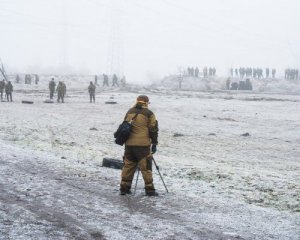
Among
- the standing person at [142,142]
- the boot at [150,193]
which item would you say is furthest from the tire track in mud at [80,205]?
the standing person at [142,142]

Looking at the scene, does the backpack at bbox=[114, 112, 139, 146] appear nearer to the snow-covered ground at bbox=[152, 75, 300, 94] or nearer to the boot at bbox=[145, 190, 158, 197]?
the boot at bbox=[145, 190, 158, 197]

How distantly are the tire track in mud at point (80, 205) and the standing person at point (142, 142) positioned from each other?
346 millimetres

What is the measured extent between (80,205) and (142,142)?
1.54 metres

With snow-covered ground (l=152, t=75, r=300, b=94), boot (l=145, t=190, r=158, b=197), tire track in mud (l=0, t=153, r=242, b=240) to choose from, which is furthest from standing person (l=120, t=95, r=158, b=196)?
snow-covered ground (l=152, t=75, r=300, b=94)

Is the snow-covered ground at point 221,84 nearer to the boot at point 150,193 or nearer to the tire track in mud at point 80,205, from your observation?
the tire track in mud at point 80,205

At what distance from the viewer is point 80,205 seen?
7.16 meters

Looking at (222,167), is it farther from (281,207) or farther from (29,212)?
(29,212)

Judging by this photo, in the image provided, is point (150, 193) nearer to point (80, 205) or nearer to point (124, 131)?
point (124, 131)

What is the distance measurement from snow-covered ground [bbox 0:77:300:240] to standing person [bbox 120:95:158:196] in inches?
14.6

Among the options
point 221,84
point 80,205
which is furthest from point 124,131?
point 221,84

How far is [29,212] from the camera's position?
6625 mm

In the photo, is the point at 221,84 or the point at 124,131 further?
the point at 221,84

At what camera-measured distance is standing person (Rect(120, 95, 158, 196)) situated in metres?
7.79

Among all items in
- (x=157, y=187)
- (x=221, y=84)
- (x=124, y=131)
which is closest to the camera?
(x=124, y=131)
